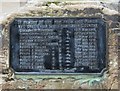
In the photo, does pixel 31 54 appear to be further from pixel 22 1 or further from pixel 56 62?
pixel 22 1

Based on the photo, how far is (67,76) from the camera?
377cm

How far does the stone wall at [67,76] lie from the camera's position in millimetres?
3742

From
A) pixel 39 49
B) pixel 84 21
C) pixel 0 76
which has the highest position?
pixel 84 21

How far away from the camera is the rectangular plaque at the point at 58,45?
373 centimetres

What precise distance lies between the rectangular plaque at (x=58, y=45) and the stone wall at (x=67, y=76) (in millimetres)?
53

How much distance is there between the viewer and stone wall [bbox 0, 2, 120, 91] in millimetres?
3742

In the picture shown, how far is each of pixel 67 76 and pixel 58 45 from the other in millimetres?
313

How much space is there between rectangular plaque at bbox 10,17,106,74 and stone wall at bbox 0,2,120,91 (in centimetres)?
5

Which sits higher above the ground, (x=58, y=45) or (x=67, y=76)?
(x=58, y=45)

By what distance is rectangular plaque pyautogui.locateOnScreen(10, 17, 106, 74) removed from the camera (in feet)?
12.2

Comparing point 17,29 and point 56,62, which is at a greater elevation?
A: point 17,29

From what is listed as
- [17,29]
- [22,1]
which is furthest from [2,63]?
[22,1]

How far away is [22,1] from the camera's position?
12.7ft

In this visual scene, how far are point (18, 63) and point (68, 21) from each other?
64 centimetres
